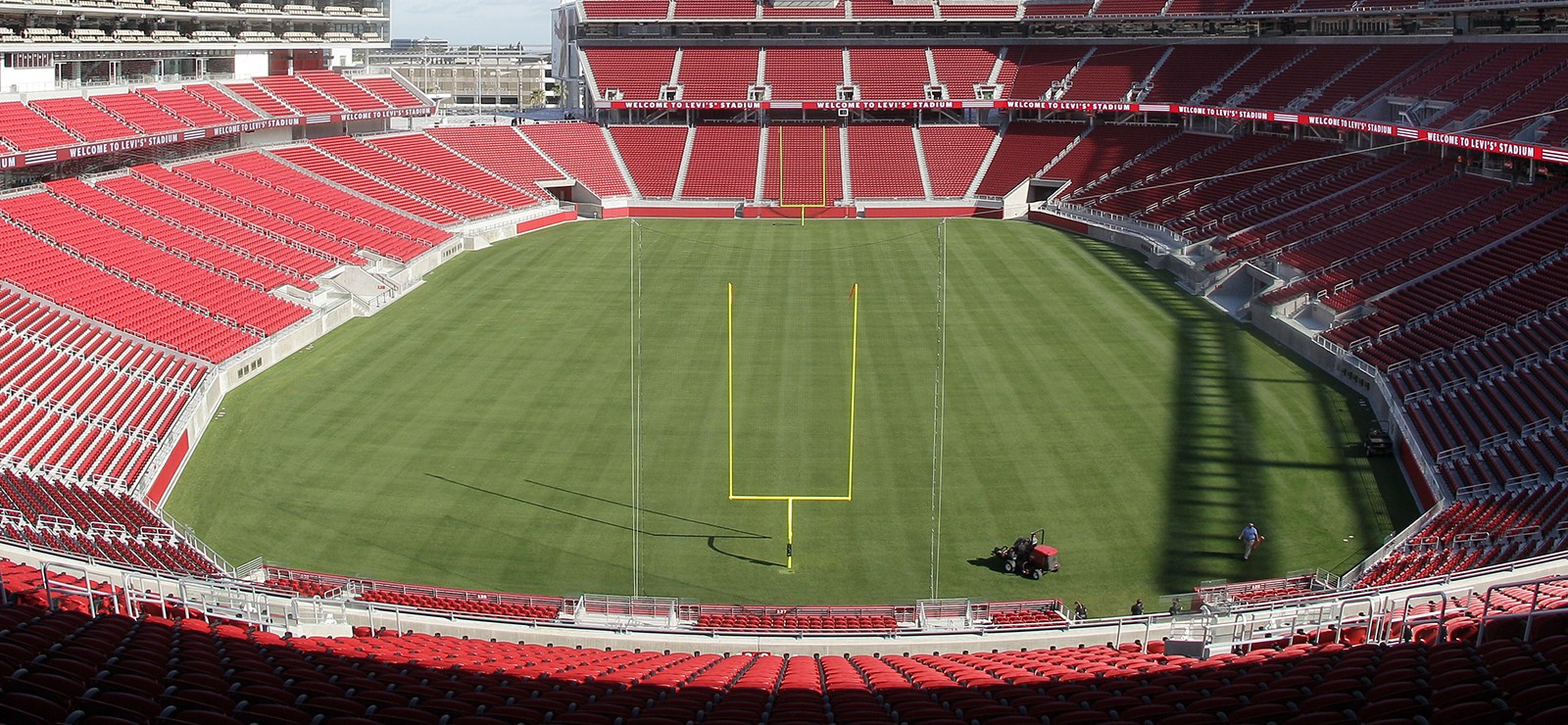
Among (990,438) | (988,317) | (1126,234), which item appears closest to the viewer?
(990,438)

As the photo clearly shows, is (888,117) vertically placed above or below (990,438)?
above

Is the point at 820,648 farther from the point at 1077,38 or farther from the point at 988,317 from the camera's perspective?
the point at 1077,38

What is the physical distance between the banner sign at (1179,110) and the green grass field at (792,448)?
318 inches

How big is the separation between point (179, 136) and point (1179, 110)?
36.7 m

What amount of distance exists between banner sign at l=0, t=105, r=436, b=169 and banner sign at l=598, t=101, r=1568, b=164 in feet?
36.9

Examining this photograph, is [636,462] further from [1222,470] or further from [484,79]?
[484,79]

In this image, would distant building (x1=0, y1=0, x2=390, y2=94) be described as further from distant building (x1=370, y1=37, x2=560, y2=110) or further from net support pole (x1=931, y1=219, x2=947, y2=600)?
distant building (x1=370, y1=37, x2=560, y2=110)

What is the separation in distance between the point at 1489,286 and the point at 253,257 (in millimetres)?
31939

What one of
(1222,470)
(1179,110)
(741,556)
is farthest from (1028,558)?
(1179,110)

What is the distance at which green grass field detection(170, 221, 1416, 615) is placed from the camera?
21203mm

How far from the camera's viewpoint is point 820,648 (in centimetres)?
1736

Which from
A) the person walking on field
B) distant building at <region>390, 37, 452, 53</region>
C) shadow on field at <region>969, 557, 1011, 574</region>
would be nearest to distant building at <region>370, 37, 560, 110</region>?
distant building at <region>390, 37, 452, 53</region>

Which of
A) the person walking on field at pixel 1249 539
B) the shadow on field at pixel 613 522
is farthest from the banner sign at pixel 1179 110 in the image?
the shadow on field at pixel 613 522

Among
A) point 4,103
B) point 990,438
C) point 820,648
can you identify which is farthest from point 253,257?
point 820,648
